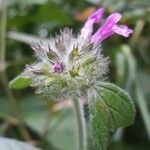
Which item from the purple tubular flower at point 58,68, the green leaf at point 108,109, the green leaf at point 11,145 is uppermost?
the purple tubular flower at point 58,68

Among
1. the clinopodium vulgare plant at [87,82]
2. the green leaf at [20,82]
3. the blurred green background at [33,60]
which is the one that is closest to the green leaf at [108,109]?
the clinopodium vulgare plant at [87,82]

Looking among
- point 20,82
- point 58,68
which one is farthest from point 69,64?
point 20,82

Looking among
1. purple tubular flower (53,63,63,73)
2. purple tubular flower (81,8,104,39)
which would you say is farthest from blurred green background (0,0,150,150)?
purple tubular flower (53,63,63,73)

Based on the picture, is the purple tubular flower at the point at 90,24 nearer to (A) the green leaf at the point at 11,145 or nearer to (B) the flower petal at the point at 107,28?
(B) the flower petal at the point at 107,28

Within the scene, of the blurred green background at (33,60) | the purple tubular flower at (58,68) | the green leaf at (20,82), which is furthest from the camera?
the blurred green background at (33,60)

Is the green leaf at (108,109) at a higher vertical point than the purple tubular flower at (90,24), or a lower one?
lower

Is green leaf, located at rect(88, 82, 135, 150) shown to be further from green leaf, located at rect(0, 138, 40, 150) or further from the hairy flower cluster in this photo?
green leaf, located at rect(0, 138, 40, 150)

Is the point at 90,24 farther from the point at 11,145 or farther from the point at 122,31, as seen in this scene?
the point at 11,145

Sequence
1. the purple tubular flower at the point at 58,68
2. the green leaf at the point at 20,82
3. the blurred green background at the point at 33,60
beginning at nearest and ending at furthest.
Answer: the purple tubular flower at the point at 58,68 < the green leaf at the point at 20,82 < the blurred green background at the point at 33,60
